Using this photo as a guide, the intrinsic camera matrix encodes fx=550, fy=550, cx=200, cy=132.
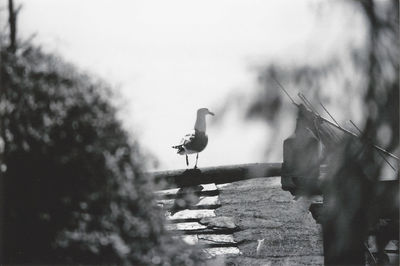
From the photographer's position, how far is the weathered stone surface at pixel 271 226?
540 centimetres

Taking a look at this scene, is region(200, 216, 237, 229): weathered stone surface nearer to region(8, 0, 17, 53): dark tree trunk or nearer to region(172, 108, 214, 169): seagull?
region(172, 108, 214, 169): seagull

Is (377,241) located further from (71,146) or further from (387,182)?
(71,146)

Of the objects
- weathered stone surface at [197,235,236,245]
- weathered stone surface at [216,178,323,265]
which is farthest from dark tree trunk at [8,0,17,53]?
weathered stone surface at [216,178,323,265]

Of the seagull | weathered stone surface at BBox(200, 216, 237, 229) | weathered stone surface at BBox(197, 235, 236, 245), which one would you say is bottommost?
weathered stone surface at BBox(197, 235, 236, 245)

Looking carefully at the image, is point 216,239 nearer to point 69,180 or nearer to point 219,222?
point 219,222

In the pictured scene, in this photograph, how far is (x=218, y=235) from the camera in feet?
19.2

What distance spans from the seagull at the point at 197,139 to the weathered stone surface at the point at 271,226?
3.37 feet

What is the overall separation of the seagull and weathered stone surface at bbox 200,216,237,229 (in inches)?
73.0

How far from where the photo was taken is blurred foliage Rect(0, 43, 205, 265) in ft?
14.3

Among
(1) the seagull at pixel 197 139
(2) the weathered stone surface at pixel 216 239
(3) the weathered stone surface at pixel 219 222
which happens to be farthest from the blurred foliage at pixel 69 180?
(1) the seagull at pixel 197 139

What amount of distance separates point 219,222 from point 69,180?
2.14 meters

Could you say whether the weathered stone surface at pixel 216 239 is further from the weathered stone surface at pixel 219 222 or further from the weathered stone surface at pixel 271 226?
the weathered stone surface at pixel 219 222

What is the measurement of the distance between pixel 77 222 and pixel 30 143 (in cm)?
76

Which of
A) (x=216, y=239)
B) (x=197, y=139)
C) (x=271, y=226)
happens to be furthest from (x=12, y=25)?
(x=197, y=139)
